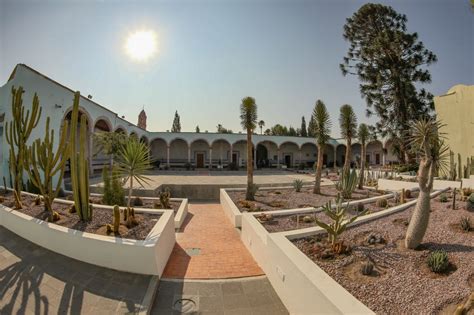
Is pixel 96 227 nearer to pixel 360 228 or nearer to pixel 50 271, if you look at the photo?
pixel 50 271

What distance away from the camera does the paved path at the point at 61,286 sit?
344 cm

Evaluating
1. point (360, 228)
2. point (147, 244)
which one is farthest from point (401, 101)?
point (147, 244)

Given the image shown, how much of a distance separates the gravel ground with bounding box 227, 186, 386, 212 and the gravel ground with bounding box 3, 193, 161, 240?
3653 millimetres

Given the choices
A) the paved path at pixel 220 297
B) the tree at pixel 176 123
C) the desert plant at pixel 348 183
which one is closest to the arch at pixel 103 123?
the paved path at pixel 220 297

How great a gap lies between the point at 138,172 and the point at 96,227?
221 cm

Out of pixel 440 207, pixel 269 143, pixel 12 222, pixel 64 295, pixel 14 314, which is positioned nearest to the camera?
pixel 14 314

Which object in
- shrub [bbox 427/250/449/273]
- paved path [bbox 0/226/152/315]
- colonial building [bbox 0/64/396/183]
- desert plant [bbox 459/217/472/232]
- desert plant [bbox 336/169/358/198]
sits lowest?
paved path [bbox 0/226/152/315]

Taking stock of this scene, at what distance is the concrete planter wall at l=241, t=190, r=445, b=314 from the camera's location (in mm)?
2814

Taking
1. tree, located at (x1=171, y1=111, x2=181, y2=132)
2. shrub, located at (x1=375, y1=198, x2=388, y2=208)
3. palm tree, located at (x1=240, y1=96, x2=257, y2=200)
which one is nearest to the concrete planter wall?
shrub, located at (x1=375, y1=198, x2=388, y2=208)

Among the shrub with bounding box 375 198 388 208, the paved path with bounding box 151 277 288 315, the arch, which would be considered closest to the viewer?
the paved path with bounding box 151 277 288 315

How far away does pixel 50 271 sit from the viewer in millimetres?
4348

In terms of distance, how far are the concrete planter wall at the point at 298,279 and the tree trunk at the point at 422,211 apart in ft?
5.33

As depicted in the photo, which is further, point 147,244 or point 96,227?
point 96,227

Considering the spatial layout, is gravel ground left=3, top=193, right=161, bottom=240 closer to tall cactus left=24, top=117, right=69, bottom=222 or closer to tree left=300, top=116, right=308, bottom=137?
tall cactus left=24, top=117, right=69, bottom=222
